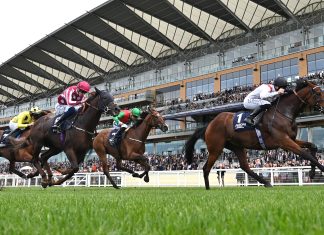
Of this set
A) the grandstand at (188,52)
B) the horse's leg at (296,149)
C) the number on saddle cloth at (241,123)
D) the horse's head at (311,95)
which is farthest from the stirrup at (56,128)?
the grandstand at (188,52)

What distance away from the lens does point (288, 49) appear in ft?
137

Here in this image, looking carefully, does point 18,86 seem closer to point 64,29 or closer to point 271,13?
point 64,29

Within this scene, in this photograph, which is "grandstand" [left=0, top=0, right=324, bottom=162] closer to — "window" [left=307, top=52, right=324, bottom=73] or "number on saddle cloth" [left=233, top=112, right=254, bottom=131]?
"window" [left=307, top=52, right=324, bottom=73]

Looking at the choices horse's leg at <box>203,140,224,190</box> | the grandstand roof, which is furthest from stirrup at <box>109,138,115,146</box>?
the grandstand roof

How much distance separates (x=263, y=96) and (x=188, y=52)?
1703 inches

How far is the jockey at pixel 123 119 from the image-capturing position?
1373cm

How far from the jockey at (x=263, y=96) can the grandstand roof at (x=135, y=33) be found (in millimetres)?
33388

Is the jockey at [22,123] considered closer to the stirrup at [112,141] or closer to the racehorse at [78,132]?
the racehorse at [78,132]

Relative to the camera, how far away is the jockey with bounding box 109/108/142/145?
13727mm

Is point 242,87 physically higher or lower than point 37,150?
higher

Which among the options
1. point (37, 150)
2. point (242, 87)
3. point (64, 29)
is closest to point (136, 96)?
point (64, 29)

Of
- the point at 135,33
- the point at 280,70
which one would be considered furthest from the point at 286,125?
the point at 135,33

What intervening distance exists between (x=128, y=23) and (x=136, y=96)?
1046cm

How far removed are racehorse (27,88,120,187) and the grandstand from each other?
26406mm
